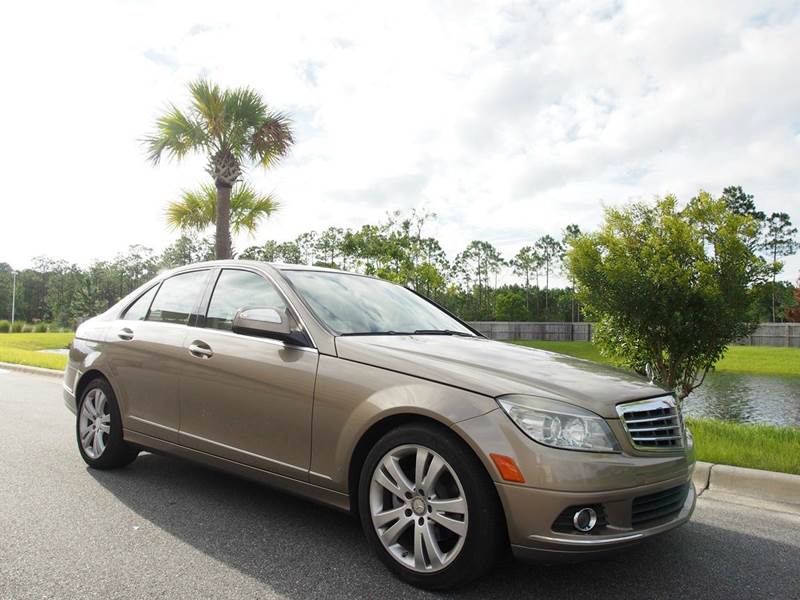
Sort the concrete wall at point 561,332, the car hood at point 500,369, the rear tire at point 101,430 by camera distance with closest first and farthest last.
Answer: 1. the car hood at point 500,369
2. the rear tire at point 101,430
3. the concrete wall at point 561,332

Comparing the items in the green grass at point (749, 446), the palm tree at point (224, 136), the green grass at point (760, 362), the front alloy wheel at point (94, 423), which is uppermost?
the palm tree at point (224, 136)

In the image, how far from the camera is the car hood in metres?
2.83

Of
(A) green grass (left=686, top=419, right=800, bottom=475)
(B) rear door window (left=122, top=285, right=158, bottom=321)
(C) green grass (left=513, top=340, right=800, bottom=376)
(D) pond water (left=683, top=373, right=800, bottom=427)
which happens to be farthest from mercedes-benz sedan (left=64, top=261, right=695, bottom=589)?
(C) green grass (left=513, top=340, right=800, bottom=376)

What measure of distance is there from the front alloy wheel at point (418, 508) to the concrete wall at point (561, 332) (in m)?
36.9

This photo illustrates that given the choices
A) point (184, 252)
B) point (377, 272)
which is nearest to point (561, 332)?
point (377, 272)

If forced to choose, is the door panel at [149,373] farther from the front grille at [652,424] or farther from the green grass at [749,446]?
the green grass at [749,446]

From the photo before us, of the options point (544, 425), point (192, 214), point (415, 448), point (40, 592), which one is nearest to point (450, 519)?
point (415, 448)

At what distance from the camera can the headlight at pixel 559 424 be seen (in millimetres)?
2666

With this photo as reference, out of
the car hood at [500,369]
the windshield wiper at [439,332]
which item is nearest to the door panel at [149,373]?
the car hood at [500,369]

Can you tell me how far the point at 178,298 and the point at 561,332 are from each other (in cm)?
4173

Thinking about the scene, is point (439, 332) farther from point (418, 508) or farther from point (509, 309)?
point (509, 309)

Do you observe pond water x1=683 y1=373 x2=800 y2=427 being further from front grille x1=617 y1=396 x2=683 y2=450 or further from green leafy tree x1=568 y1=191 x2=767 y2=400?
front grille x1=617 y1=396 x2=683 y2=450

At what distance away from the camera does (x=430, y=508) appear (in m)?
2.84

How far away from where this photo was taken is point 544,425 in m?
2.68
